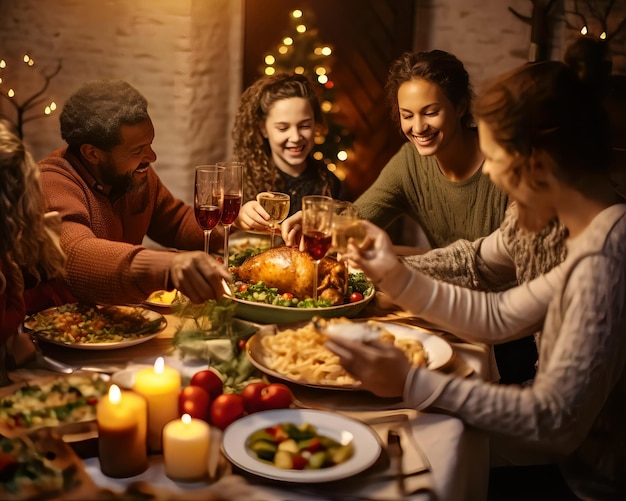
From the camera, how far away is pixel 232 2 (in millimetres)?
5480

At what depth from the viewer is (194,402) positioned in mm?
1596

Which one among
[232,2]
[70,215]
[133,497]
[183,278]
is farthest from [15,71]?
[133,497]

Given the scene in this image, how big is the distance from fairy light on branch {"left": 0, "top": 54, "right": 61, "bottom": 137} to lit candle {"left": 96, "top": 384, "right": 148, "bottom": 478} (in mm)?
4091

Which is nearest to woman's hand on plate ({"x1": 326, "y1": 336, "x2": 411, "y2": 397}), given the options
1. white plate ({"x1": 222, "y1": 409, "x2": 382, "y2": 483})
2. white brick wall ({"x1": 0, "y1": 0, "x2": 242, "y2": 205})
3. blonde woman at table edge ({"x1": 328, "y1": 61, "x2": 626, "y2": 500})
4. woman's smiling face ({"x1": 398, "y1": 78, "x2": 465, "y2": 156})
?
blonde woman at table edge ({"x1": 328, "y1": 61, "x2": 626, "y2": 500})

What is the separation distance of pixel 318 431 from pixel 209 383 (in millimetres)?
276

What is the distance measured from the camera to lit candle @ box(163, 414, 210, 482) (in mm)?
1376

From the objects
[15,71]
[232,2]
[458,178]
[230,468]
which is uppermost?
[232,2]

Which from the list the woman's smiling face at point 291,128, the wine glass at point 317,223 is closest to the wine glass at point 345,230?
the wine glass at point 317,223

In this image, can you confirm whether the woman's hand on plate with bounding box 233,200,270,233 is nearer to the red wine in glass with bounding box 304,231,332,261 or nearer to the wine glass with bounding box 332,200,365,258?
the red wine in glass with bounding box 304,231,332,261

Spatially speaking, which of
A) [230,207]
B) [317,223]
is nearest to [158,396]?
[317,223]

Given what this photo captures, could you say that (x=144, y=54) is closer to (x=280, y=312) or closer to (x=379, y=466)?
(x=280, y=312)

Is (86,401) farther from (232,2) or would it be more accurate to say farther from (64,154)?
(232,2)

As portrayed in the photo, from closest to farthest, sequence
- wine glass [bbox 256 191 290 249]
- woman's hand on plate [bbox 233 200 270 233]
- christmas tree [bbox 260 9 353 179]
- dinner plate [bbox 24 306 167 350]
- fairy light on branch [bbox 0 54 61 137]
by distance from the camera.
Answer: dinner plate [bbox 24 306 167 350] < wine glass [bbox 256 191 290 249] < woman's hand on plate [bbox 233 200 270 233] < fairy light on branch [bbox 0 54 61 137] < christmas tree [bbox 260 9 353 179]

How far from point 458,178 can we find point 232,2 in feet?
9.40
